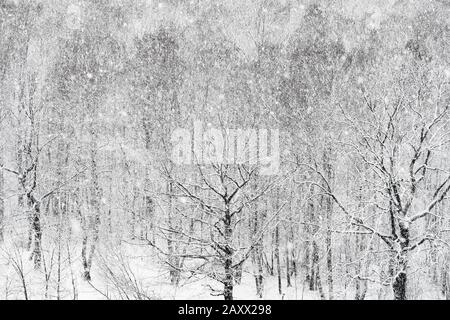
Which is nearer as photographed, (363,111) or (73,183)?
(363,111)

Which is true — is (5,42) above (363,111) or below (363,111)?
above

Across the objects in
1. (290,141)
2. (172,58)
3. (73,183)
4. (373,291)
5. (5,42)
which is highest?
(5,42)

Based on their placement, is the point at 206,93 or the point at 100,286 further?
the point at 206,93

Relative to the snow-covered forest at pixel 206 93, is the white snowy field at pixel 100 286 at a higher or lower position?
lower

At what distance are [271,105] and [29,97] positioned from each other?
9.90 meters

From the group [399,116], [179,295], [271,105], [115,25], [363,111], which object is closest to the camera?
[399,116]

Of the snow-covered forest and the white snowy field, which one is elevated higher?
the snow-covered forest

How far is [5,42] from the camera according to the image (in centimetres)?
1862

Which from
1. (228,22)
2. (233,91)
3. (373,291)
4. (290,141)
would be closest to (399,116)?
(290,141)

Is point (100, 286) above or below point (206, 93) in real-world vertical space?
below

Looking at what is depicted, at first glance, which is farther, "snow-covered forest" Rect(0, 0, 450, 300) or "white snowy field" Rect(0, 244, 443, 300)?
"snow-covered forest" Rect(0, 0, 450, 300)

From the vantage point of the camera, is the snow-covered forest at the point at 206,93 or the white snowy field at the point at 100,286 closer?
the white snowy field at the point at 100,286
